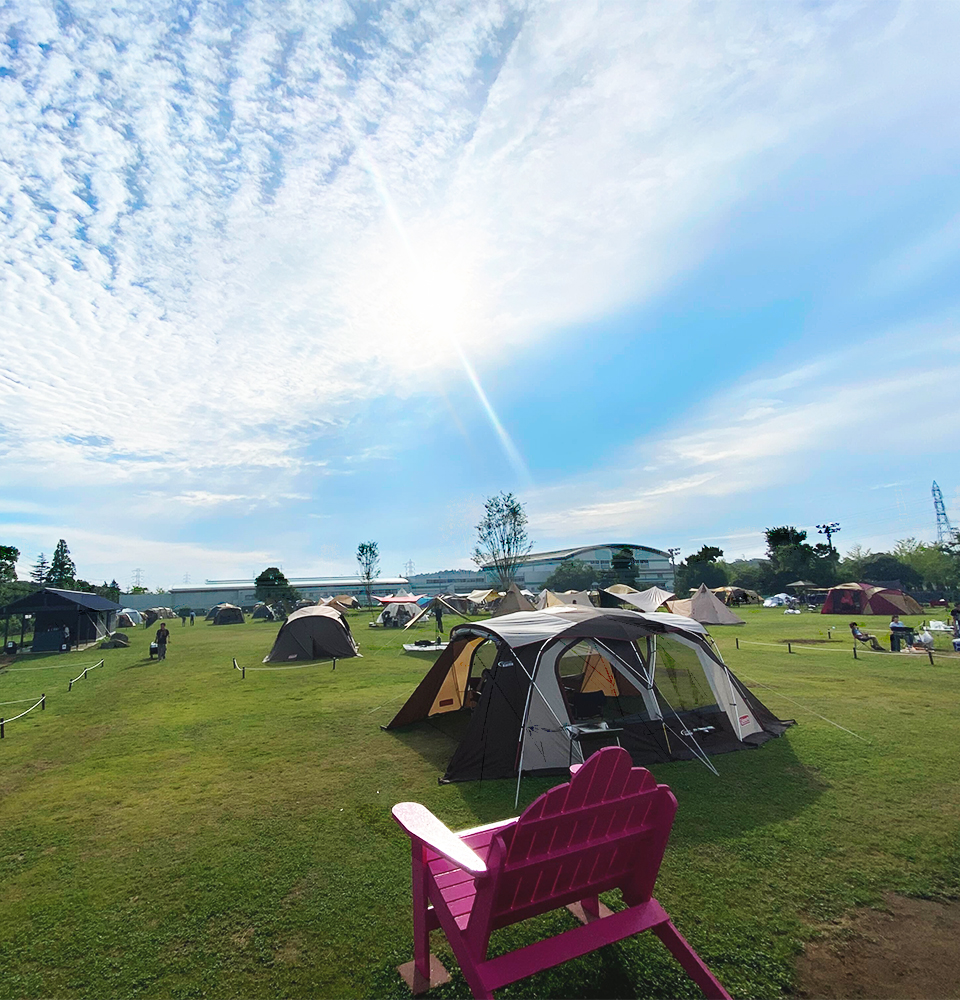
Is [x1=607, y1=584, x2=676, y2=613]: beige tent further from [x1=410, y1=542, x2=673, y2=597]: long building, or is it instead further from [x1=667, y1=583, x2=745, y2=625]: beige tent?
[x1=410, y1=542, x2=673, y2=597]: long building

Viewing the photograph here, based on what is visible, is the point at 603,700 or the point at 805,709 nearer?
the point at 603,700

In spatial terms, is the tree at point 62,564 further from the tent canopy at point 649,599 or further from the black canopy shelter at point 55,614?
the tent canopy at point 649,599

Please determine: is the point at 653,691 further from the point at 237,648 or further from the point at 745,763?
the point at 237,648

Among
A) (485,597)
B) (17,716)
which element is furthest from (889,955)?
(485,597)

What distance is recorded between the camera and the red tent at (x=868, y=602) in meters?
36.3

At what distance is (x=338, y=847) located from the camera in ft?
17.7

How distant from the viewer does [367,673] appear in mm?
16328

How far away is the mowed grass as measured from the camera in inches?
148

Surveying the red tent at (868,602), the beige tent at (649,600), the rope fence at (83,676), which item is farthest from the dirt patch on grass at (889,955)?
the red tent at (868,602)

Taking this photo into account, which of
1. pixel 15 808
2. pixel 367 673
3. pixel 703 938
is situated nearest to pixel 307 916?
pixel 703 938

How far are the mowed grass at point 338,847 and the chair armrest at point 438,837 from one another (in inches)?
47.1

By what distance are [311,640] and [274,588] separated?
59.2m

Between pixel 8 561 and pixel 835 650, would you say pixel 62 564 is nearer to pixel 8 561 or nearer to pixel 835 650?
pixel 8 561

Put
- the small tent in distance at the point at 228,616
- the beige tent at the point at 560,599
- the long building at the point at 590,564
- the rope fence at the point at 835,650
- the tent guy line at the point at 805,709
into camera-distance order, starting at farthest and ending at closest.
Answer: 1. the long building at the point at 590,564
2. the small tent in distance at the point at 228,616
3. the beige tent at the point at 560,599
4. the rope fence at the point at 835,650
5. the tent guy line at the point at 805,709
